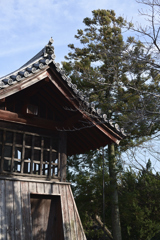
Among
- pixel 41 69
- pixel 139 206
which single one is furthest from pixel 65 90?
pixel 139 206

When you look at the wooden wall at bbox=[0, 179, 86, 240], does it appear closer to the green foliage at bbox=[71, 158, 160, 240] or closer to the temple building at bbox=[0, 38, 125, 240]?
the temple building at bbox=[0, 38, 125, 240]

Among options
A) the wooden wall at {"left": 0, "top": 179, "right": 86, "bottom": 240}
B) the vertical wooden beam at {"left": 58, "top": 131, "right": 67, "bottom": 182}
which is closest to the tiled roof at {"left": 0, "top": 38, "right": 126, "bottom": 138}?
the vertical wooden beam at {"left": 58, "top": 131, "right": 67, "bottom": 182}

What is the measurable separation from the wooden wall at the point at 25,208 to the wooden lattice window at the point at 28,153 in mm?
386

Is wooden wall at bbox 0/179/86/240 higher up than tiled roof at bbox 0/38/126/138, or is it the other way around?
tiled roof at bbox 0/38/126/138

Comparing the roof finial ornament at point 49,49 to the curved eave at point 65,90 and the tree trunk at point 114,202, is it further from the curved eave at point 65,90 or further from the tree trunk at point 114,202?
the tree trunk at point 114,202

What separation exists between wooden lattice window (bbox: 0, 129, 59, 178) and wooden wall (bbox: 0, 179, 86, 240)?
1.27 ft

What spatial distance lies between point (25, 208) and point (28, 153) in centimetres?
175

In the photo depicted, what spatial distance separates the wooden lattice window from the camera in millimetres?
8336

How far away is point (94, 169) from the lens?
1473cm

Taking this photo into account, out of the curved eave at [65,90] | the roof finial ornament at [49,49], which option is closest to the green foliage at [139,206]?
the curved eave at [65,90]

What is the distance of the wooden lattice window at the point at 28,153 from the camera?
8336 mm

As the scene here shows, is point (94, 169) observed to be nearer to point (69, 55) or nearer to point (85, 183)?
point (85, 183)

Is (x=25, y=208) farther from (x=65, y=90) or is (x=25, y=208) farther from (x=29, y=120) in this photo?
(x=65, y=90)

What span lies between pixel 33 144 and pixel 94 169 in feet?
21.4
